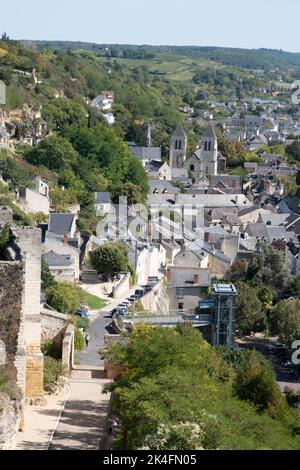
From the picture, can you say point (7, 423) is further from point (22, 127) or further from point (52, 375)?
point (22, 127)

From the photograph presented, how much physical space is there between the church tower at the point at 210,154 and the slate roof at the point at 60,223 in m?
40.2

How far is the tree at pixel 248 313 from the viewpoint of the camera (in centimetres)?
3422

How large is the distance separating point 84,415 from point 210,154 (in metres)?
63.1

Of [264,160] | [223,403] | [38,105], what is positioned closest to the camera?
[223,403]

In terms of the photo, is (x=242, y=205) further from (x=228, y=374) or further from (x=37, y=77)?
(x=228, y=374)

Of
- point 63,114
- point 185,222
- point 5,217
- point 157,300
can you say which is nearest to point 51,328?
point 5,217

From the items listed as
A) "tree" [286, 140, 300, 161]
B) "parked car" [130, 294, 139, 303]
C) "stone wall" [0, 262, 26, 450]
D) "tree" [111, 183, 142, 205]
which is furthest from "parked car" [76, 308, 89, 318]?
"tree" [286, 140, 300, 161]

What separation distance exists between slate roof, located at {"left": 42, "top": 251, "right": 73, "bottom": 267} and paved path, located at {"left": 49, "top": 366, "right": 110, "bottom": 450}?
1273 centimetres

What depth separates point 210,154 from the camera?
251 feet

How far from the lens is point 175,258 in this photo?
39.6m

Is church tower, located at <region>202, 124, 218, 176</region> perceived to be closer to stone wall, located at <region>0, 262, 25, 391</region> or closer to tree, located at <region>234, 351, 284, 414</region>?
tree, located at <region>234, 351, 284, 414</region>

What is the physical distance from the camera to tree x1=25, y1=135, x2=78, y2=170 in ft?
153
